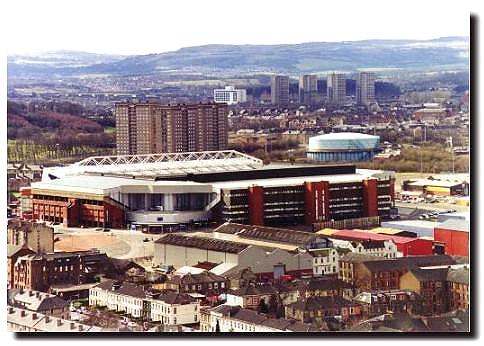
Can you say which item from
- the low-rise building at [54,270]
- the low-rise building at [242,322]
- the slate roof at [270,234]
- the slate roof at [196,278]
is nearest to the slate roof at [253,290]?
the slate roof at [196,278]

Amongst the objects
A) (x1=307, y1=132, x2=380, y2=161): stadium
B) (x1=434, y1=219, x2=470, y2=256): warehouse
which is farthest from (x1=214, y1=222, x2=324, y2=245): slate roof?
(x1=307, y1=132, x2=380, y2=161): stadium

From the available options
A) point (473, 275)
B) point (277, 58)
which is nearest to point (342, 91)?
point (277, 58)

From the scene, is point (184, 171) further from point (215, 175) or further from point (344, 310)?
point (344, 310)

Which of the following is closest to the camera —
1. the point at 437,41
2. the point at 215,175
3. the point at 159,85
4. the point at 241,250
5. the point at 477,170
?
the point at 477,170

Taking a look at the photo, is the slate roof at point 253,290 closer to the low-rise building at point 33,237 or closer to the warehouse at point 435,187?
the low-rise building at point 33,237

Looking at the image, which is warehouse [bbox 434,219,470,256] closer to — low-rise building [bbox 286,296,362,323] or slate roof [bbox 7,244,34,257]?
low-rise building [bbox 286,296,362,323]

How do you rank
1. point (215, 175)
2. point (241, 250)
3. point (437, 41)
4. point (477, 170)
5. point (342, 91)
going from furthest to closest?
point (342, 91) → point (437, 41) → point (215, 175) → point (241, 250) → point (477, 170)
